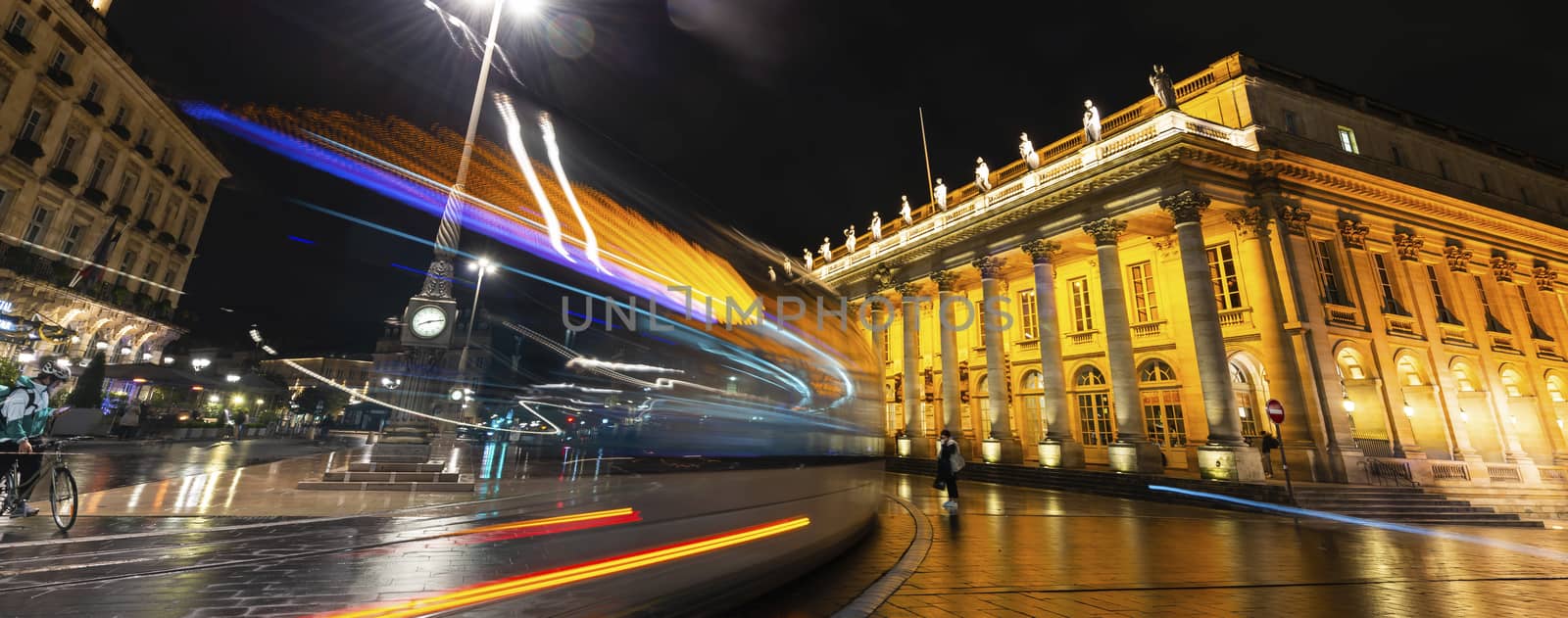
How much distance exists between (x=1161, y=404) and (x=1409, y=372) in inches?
339

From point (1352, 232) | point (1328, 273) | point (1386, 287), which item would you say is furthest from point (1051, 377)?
point (1386, 287)

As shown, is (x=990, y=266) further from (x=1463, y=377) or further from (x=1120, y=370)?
(x=1463, y=377)

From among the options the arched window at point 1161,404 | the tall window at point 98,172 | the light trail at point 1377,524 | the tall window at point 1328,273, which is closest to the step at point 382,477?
the tall window at point 98,172

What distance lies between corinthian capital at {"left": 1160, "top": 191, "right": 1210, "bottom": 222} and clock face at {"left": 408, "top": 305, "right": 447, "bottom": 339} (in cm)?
2126

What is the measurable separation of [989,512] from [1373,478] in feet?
49.0

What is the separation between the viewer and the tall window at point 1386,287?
2089 centimetres

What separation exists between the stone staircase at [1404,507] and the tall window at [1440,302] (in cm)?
1148

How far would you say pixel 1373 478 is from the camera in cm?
1692

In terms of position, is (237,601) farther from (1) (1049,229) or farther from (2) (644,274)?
(1) (1049,229)

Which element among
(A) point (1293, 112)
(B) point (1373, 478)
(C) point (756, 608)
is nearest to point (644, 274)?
(C) point (756, 608)

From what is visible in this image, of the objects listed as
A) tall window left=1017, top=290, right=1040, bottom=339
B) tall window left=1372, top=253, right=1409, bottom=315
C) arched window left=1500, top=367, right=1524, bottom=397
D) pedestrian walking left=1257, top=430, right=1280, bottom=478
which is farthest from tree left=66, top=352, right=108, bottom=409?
arched window left=1500, top=367, right=1524, bottom=397

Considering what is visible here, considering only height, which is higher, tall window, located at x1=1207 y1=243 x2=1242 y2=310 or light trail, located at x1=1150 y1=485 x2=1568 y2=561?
tall window, located at x1=1207 y1=243 x2=1242 y2=310

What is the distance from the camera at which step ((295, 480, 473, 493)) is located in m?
9.81

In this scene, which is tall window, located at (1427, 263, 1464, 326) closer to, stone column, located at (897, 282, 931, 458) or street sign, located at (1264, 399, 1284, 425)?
street sign, located at (1264, 399, 1284, 425)
